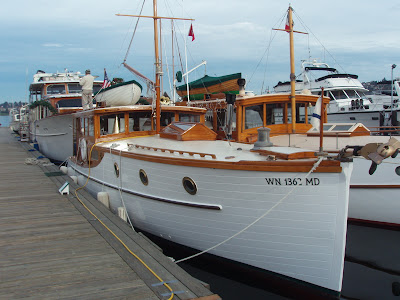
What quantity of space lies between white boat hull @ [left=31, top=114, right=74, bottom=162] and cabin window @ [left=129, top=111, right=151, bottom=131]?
9.21 meters

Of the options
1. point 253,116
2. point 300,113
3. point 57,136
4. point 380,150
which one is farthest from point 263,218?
point 57,136

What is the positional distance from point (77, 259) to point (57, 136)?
632 inches

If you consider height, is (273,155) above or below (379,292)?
above

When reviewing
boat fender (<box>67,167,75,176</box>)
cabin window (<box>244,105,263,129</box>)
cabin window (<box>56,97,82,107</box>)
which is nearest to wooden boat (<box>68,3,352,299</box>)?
cabin window (<box>244,105,263,129</box>)

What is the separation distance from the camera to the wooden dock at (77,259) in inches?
179

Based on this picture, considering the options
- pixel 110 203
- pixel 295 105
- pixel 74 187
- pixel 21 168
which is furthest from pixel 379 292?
pixel 21 168

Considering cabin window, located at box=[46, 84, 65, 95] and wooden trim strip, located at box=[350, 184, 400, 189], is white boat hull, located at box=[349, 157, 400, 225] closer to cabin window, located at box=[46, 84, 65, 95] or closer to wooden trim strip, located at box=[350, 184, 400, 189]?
wooden trim strip, located at box=[350, 184, 400, 189]

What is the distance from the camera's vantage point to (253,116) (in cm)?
1066

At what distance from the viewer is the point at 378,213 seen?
1027cm

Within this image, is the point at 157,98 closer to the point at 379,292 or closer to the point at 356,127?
the point at 356,127

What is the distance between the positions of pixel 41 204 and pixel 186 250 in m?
3.80

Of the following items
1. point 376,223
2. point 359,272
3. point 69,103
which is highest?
point 69,103

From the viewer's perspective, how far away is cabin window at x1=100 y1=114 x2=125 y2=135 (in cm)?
1012

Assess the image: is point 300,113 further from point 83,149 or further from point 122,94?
point 83,149
